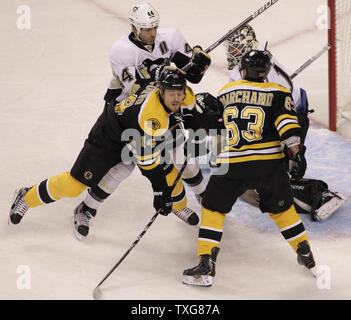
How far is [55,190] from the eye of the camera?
3684 millimetres

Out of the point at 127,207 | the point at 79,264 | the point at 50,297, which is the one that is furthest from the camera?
the point at 127,207

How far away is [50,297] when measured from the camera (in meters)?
3.17

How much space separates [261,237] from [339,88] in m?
1.53

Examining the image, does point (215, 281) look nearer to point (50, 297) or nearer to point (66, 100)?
point (50, 297)

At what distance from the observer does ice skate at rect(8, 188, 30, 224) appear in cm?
378

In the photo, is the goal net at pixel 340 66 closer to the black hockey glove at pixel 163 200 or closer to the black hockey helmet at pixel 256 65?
the black hockey helmet at pixel 256 65

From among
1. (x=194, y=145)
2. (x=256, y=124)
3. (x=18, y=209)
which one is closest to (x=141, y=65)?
(x=194, y=145)

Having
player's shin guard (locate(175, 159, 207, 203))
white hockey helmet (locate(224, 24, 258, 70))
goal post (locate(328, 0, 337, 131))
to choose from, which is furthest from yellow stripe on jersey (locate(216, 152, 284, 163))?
goal post (locate(328, 0, 337, 131))

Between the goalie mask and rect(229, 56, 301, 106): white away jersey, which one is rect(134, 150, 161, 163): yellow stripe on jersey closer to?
the goalie mask

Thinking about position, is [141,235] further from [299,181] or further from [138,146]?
[299,181]

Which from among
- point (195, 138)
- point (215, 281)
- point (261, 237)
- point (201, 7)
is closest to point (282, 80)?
point (195, 138)

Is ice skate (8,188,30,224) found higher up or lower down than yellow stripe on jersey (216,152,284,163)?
lower down

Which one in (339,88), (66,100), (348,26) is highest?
(348,26)

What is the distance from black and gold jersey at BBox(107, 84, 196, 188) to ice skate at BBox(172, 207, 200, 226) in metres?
0.45
